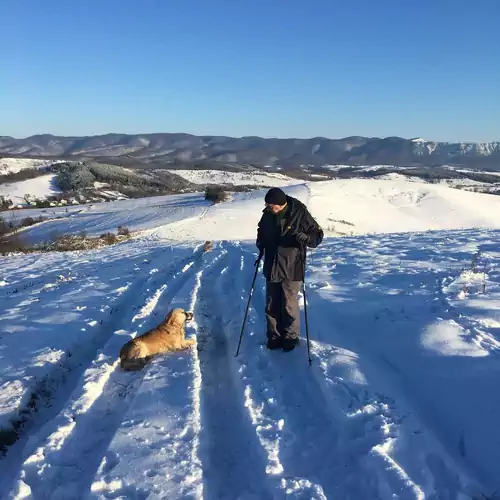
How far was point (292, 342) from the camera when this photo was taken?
21.0 feet

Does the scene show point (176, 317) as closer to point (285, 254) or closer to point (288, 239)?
point (285, 254)

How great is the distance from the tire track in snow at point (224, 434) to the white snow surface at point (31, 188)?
176 feet

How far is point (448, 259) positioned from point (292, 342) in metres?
5.76

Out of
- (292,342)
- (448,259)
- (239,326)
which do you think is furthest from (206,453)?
(448,259)

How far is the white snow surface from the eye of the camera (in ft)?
184

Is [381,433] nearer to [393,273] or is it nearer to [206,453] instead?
[206,453]

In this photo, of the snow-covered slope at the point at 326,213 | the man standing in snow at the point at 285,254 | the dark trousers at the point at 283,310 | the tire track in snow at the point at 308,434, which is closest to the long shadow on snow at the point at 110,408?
the tire track in snow at the point at 308,434

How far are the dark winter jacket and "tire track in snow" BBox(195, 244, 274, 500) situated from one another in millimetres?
1389

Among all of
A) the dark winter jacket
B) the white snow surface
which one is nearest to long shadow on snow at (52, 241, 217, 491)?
the dark winter jacket

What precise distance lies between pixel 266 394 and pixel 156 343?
1977 mm

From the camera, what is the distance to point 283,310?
21.2 feet

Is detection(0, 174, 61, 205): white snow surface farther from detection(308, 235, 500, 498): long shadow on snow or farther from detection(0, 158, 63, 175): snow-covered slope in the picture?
detection(308, 235, 500, 498): long shadow on snow

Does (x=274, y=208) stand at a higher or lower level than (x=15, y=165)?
higher

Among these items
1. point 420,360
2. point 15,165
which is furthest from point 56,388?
point 15,165
